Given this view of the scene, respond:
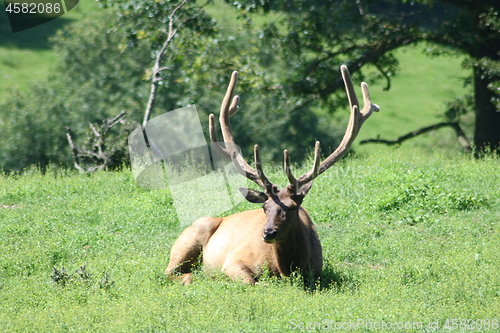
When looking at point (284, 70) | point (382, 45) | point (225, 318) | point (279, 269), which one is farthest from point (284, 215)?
point (284, 70)

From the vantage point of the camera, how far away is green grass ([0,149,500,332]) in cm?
647

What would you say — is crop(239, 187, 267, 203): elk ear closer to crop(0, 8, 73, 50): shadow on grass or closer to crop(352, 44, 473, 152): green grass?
crop(352, 44, 473, 152): green grass

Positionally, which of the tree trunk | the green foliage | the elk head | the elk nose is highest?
the elk head

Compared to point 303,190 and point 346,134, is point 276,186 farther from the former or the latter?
point 346,134

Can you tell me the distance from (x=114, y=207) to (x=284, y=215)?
590cm

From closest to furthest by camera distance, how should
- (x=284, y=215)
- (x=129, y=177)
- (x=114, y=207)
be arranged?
(x=284, y=215)
(x=114, y=207)
(x=129, y=177)

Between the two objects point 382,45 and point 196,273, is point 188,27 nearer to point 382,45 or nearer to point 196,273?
point 382,45

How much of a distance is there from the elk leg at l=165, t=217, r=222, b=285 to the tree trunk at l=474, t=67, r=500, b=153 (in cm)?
1290

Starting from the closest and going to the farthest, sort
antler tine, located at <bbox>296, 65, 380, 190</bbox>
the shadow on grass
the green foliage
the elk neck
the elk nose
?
the elk nose
the elk neck
antler tine, located at <bbox>296, 65, 380, 190</bbox>
the green foliage
the shadow on grass

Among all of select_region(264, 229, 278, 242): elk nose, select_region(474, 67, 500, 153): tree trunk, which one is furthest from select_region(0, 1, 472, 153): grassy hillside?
select_region(264, 229, 278, 242): elk nose

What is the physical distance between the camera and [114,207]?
1228cm

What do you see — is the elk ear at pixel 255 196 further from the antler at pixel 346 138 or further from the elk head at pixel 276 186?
the antler at pixel 346 138

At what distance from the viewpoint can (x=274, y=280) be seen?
7.53 meters

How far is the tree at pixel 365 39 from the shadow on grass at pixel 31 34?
2575cm
